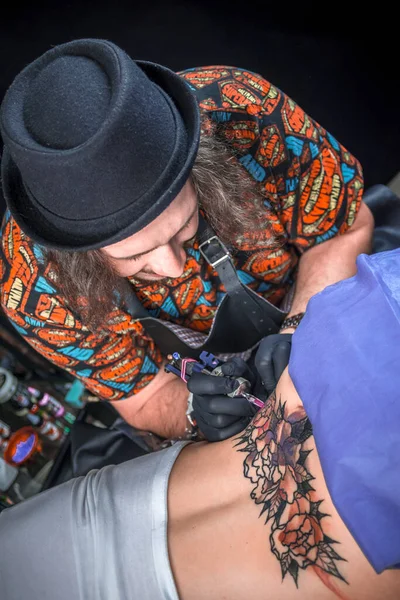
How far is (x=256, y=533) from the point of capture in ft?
2.90

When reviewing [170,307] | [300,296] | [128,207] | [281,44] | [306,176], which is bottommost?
[300,296]

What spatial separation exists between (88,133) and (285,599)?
0.78 metres

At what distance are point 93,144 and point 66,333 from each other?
0.52 m

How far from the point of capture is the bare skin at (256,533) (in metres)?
0.76

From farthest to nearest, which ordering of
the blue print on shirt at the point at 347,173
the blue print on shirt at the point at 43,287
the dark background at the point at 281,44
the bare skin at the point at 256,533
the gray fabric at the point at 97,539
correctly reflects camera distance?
the dark background at the point at 281,44, the blue print on shirt at the point at 347,173, the blue print on shirt at the point at 43,287, the gray fabric at the point at 97,539, the bare skin at the point at 256,533

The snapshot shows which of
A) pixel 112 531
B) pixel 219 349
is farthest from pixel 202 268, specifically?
pixel 112 531

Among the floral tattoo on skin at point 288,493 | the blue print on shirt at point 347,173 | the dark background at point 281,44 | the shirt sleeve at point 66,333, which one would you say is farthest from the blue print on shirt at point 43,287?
the dark background at point 281,44

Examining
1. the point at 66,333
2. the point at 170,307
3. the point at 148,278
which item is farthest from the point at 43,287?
the point at 170,307

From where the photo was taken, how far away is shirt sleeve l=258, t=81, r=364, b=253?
116 cm

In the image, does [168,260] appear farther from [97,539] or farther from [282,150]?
[97,539]

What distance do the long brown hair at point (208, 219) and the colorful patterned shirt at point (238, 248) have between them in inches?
1.2

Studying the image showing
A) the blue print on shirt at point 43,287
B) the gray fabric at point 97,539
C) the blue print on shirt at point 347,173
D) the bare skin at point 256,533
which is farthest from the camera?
the blue print on shirt at point 347,173

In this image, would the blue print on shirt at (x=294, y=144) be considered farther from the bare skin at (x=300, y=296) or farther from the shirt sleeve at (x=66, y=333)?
→ the shirt sleeve at (x=66, y=333)

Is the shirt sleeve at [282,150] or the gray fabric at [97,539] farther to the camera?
the shirt sleeve at [282,150]
